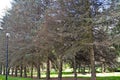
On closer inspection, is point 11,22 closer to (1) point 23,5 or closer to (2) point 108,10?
(1) point 23,5

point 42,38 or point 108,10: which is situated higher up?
point 108,10

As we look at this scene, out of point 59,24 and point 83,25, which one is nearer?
point 83,25

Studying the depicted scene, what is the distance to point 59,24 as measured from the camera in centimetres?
1778

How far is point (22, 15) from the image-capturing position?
2295 centimetres

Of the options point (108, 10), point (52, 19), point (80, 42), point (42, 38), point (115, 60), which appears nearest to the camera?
point (108, 10)

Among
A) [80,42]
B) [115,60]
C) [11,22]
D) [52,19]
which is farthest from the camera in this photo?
[11,22]

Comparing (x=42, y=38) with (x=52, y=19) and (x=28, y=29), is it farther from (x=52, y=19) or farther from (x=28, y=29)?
(x=28, y=29)

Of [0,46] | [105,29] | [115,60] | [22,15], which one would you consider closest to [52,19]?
Result: [105,29]

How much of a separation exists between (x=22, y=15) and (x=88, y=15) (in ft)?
28.5

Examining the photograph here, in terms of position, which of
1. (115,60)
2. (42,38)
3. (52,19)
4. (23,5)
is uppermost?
(23,5)

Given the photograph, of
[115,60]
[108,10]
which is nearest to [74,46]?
[108,10]

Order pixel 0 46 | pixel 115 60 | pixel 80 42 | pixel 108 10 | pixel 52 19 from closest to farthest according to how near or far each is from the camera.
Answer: pixel 108 10 → pixel 80 42 → pixel 52 19 → pixel 115 60 → pixel 0 46

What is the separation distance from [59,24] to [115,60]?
7.49 meters

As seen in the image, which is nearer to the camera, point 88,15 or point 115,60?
point 88,15
